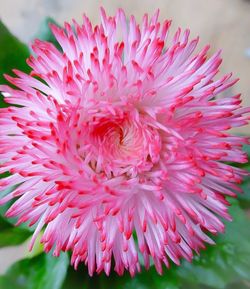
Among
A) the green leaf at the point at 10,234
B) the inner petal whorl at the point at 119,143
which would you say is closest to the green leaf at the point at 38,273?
the green leaf at the point at 10,234

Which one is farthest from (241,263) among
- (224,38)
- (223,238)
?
(224,38)

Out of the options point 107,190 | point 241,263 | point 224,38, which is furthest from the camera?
point 224,38

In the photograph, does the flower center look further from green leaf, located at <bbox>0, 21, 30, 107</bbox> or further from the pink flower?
green leaf, located at <bbox>0, 21, 30, 107</bbox>

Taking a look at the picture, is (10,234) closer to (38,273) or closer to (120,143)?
(38,273)

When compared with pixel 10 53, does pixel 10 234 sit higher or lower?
lower

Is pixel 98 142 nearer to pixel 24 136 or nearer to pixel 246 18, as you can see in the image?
pixel 24 136

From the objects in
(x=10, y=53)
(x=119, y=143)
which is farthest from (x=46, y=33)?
(x=119, y=143)

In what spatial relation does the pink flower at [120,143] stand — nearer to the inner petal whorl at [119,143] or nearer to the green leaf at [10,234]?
the inner petal whorl at [119,143]
